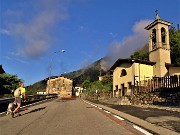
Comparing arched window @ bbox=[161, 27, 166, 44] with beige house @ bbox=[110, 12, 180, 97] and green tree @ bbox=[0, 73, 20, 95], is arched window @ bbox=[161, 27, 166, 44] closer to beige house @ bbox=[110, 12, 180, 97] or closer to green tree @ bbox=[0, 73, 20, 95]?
beige house @ bbox=[110, 12, 180, 97]

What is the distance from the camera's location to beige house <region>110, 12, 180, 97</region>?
37375 mm

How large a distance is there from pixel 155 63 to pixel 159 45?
2.73m

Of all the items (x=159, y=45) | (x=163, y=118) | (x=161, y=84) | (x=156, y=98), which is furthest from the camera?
(x=159, y=45)

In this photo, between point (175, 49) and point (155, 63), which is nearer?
point (155, 63)

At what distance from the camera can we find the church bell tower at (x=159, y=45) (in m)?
37.5

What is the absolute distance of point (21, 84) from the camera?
1361 cm

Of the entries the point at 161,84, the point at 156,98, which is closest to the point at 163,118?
the point at 156,98

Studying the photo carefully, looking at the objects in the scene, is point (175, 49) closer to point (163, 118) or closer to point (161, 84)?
point (161, 84)

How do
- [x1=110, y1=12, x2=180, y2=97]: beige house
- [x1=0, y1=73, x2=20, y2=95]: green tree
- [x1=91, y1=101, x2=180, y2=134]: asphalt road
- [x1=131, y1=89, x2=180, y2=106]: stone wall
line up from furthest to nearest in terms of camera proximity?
[x1=0, y1=73, x2=20, y2=95]: green tree, [x1=110, y1=12, x2=180, y2=97]: beige house, [x1=131, y1=89, x2=180, y2=106]: stone wall, [x1=91, y1=101, x2=180, y2=134]: asphalt road

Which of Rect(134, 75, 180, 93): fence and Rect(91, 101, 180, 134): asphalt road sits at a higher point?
Rect(134, 75, 180, 93): fence

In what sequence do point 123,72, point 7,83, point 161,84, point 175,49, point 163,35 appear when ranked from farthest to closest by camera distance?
point 7,83 → point 175,49 → point 123,72 → point 163,35 → point 161,84

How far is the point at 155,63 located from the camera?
38469 mm

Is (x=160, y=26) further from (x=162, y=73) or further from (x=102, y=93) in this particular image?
(x=102, y=93)

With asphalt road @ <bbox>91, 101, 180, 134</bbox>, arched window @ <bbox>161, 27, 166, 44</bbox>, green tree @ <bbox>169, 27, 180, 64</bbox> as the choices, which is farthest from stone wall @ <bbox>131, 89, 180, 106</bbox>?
green tree @ <bbox>169, 27, 180, 64</bbox>
